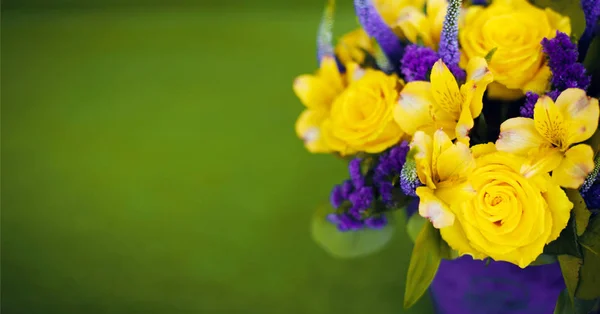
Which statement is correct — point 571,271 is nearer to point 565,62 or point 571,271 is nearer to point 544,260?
point 544,260

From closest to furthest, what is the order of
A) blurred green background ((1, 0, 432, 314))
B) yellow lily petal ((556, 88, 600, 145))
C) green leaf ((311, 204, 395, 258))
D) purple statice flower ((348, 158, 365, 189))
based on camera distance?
1. yellow lily petal ((556, 88, 600, 145))
2. purple statice flower ((348, 158, 365, 189))
3. green leaf ((311, 204, 395, 258))
4. blurred green background ((1, 0, 432, 314))

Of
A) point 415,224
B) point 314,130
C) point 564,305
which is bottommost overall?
point 564,305

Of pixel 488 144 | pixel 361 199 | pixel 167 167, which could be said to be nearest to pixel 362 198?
pixel 361 199

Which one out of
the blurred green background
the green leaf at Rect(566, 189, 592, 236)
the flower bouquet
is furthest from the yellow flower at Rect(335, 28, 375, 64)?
the blurred green background

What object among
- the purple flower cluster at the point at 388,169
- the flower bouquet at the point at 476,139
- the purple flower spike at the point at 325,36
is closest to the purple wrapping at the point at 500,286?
the flower bouquet at the point at 476,139

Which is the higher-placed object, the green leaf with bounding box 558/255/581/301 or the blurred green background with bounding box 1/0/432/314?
the blurred green background with bounding box 1/0/432/314

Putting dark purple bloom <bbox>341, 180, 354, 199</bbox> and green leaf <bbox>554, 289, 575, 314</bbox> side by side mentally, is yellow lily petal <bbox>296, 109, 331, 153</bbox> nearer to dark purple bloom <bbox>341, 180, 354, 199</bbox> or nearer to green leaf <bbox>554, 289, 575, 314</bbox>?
dark purple bloom <bbox>341, 180, 354, 199</bbox>
